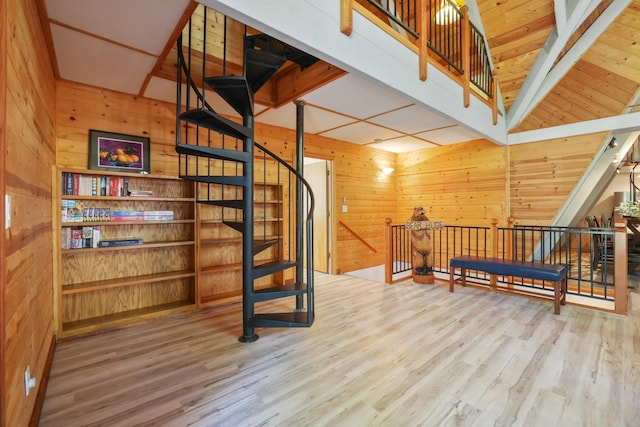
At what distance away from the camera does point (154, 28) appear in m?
2.01

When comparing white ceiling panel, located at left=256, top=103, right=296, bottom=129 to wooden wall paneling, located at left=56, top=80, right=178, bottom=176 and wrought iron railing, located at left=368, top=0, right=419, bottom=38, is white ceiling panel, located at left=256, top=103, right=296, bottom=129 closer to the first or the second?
wooden wall paneling, located at left=56, top=80, right=178, bottom=176

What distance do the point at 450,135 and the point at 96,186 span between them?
5082 millimetres

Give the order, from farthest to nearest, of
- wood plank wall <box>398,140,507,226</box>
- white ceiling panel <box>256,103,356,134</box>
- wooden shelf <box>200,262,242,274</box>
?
1. wood plank wall <box>398,140,507,226</box>
2. white ceiling panel <box>256,103,356,134</box>
3. wooden shelf <box>200,262,242,274</box>

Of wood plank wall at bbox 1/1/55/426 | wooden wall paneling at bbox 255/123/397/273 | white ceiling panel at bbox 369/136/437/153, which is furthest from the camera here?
white ceiling panel at bbox 369/136/437/153

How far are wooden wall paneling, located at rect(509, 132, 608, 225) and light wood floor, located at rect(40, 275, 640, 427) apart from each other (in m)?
2.03

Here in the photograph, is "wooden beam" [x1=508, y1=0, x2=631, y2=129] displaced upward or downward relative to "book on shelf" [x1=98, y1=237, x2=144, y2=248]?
upward

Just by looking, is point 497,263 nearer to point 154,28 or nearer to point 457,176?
point 457,176

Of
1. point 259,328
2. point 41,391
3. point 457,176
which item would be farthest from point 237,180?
point 457,176

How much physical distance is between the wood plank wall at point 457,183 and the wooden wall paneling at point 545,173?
0.73 ft

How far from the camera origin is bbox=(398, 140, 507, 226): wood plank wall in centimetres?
515

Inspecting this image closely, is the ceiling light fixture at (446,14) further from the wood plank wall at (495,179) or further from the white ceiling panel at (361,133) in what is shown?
the wood plank wall at (495,179)

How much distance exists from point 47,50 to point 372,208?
5.07m

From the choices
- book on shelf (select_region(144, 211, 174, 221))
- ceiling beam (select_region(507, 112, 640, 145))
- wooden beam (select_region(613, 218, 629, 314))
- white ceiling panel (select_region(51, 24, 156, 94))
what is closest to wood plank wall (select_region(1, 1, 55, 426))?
white ceiling panel (select_region(51, 24, 156, 94))

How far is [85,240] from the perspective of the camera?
279 centimetres
